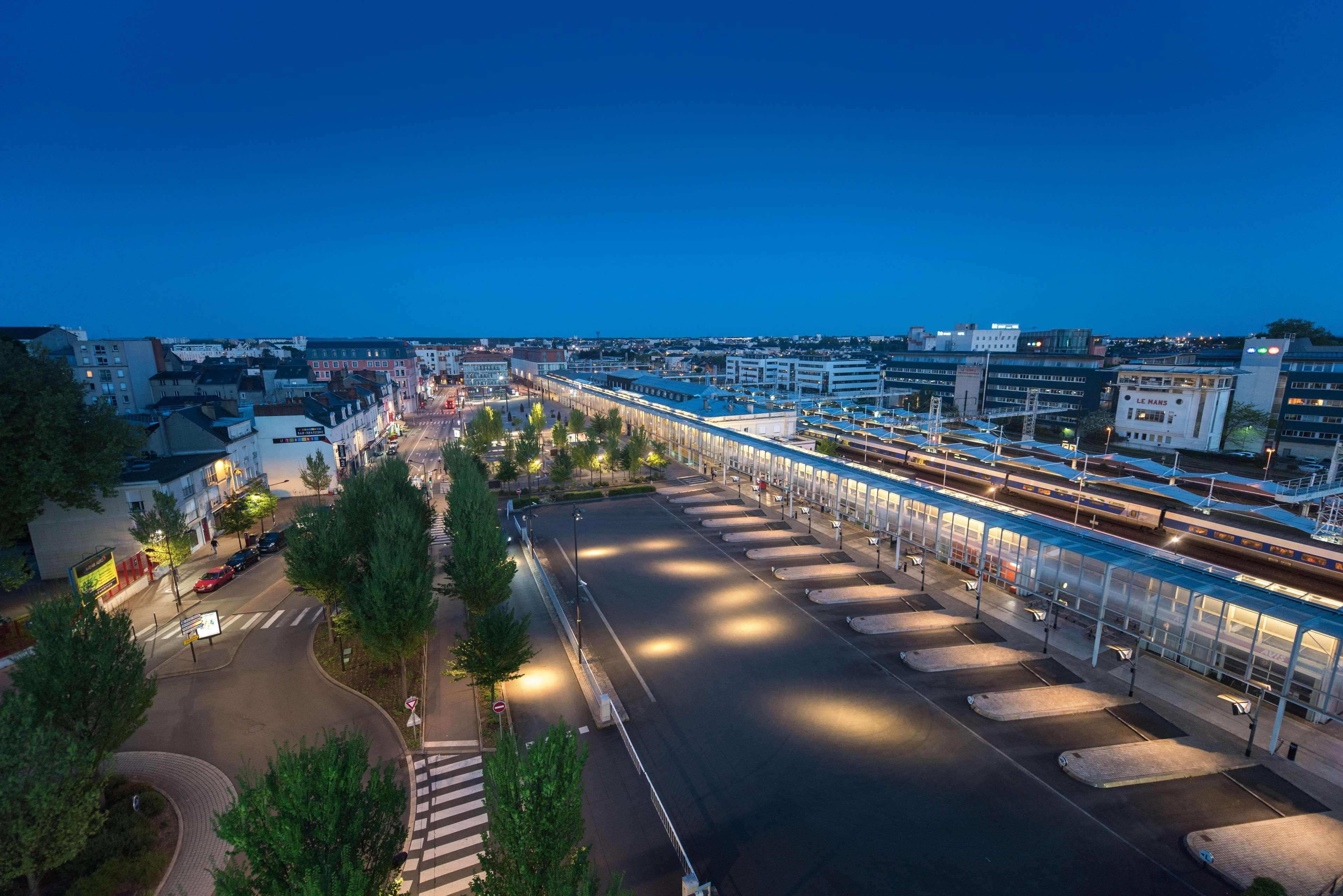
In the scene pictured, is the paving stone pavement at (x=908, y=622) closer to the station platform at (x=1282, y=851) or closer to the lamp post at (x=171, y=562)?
the station platform at (x=1282, y=851)

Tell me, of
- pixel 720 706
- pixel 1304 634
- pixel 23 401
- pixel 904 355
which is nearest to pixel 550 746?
pixel 720 706

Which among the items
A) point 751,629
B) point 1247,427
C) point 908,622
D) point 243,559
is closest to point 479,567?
point 751,629

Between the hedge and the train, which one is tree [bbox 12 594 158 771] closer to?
the hedge

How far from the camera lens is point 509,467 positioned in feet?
173

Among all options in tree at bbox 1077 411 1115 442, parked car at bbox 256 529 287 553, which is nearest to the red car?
parked car at bbox 256 529 287 553

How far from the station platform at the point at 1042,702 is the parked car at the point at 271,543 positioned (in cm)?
4126

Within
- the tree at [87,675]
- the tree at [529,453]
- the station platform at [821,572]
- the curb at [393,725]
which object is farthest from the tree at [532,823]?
the tree at [529,453]

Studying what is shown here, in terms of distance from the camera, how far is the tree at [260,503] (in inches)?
1576

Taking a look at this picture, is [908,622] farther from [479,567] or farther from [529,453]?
[529,453]

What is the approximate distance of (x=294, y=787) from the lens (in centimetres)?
984

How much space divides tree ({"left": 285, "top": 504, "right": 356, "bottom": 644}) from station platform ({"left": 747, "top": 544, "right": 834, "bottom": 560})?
23060 millimetres

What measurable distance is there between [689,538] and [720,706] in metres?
19.7

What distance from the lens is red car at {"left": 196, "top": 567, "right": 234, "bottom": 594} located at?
103 feet

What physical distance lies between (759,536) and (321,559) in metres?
27.0
